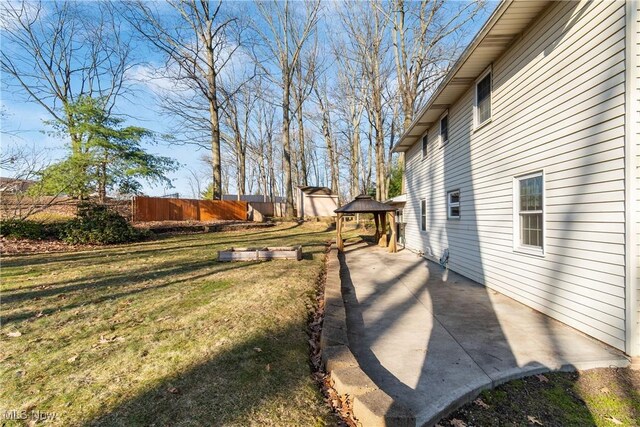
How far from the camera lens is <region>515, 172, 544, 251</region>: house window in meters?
4.55

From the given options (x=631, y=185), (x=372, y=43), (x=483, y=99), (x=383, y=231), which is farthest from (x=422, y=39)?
(x=631, y=185)

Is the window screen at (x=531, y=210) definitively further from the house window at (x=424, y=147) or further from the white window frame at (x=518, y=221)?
the house window at (x=424, y=147)

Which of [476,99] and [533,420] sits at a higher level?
[476,99]

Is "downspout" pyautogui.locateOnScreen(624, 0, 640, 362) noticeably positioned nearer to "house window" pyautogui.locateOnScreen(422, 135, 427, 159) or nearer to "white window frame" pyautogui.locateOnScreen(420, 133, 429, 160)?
"white window frame" pyautogui.locateOnScreen(420, 133, 429, 160)

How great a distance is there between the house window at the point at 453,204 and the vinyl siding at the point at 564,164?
3.38ft

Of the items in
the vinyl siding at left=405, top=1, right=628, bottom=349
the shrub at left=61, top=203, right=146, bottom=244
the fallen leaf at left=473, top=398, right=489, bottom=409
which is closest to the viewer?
the fallen leaf at left=473, top=398, right=489, bottom=409

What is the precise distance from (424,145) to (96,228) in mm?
12042

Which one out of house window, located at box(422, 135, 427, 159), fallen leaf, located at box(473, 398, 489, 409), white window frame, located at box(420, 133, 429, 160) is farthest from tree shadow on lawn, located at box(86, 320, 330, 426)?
house window, located at box(422, 135, 427, 159)

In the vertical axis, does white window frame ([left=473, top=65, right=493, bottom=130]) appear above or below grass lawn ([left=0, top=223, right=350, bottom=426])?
above

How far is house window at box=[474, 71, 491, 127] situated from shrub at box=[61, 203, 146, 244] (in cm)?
1213

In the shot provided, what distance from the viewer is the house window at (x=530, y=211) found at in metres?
4.55

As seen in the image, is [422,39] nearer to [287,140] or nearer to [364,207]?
[287,140]

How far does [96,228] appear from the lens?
413 inches

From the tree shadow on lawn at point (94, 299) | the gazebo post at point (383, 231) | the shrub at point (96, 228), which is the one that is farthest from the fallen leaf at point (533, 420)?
the shrub at point (96, 228)
